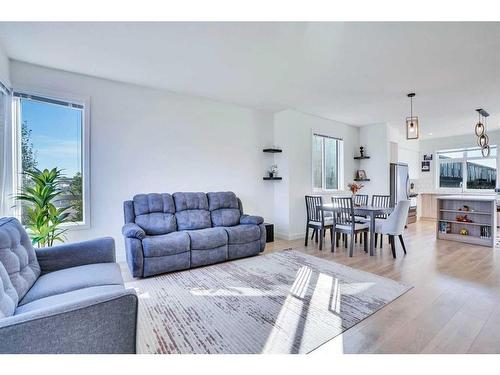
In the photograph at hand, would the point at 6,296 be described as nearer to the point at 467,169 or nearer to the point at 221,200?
the point at 221,200

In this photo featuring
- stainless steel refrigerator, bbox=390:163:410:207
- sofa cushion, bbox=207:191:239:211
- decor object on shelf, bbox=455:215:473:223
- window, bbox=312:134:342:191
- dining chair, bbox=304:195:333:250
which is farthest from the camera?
stainless steel refrigerator, bbox=390:163:410:207

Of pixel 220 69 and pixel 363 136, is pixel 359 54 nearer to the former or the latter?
pixel 220 69

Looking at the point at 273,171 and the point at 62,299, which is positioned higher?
the point at 273,171

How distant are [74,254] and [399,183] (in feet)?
23.5

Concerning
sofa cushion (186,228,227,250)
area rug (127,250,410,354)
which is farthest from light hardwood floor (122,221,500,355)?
sofa cushion (186,228,227,250)

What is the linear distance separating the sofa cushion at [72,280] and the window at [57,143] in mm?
1658

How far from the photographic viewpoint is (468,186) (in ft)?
24.8

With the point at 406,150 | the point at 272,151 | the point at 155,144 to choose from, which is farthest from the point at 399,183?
the point at 155,144

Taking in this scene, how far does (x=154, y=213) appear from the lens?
3.71m

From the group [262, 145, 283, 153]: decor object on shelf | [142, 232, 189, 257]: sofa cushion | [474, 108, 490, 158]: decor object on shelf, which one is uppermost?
[474, 108, 490, 158]: decor object on shelf

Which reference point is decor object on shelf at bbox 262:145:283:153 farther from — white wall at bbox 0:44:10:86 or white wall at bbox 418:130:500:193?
white wall at bbox 418:130:500:193

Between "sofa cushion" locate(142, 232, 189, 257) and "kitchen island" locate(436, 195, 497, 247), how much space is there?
495 cm

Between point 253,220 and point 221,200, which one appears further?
point 221,200

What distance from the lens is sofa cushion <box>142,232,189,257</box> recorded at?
307 centimetres
